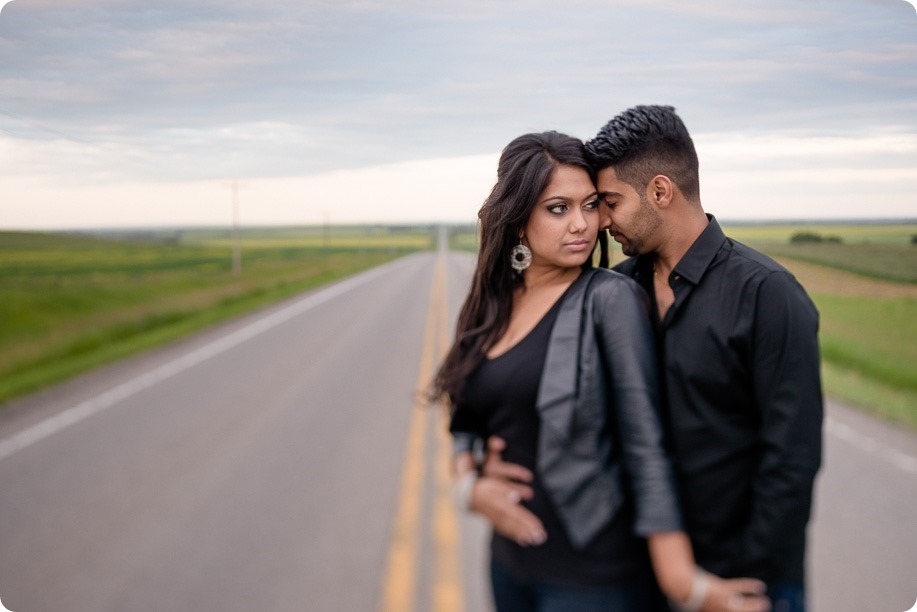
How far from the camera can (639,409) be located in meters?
1.99

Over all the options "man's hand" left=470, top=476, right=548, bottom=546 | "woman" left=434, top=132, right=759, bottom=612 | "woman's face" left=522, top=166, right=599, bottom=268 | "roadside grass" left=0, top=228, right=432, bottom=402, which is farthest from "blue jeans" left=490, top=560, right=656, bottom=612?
"roadside grass" left=0, top=228, right=432, bottom=402

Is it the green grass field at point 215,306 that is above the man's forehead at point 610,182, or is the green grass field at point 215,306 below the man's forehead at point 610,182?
below

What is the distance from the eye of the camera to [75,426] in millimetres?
8766

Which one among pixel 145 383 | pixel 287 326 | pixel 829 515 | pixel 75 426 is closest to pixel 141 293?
pixel 287 326

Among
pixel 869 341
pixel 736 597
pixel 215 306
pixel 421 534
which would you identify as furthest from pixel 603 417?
pixel 215 306

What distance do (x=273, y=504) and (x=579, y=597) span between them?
167 inches

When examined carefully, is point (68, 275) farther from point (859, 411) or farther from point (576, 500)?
point (576, 500)

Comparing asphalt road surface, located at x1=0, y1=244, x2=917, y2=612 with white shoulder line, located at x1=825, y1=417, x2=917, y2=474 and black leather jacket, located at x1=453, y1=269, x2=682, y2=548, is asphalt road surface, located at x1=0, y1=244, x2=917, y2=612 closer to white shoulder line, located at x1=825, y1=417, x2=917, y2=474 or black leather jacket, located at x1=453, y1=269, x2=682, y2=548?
white shoulder line, located at x1=825, y1=417, x2=917, y2=474

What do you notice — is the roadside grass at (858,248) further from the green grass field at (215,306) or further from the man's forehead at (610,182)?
the man's forehead at (610,182)

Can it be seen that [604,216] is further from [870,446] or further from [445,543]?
[870,446]

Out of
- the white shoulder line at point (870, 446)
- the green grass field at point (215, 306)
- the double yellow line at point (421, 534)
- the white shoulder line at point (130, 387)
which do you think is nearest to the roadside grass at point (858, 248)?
the green grass field at point (215, 306)

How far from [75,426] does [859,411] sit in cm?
832

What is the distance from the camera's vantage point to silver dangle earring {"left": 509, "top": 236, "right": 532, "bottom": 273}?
2420 millimetres

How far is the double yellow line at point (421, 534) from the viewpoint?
4.41 meters
